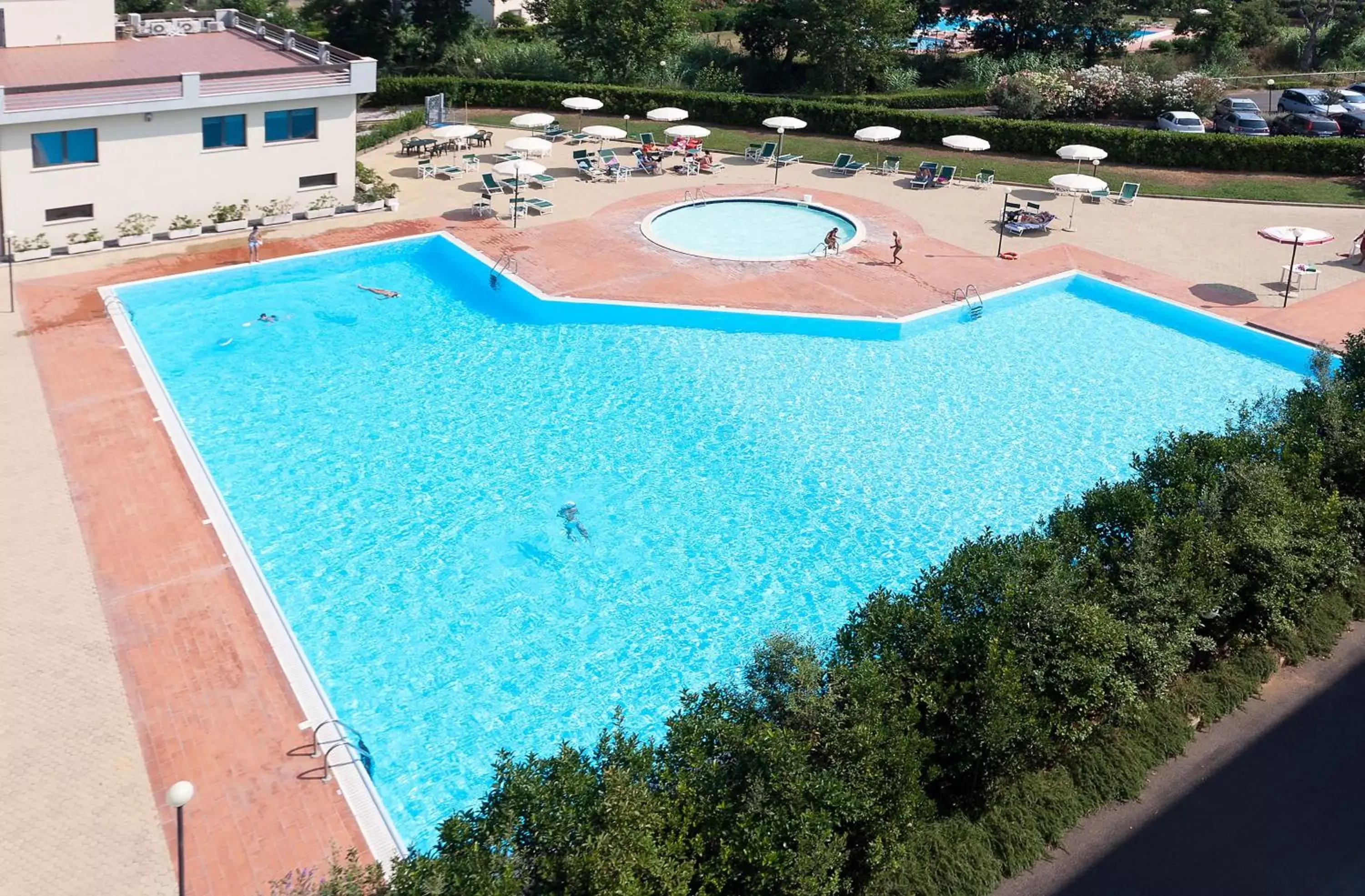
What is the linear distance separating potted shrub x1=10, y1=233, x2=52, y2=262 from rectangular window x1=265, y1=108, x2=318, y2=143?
630cm

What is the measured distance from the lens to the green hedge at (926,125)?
40375 mm

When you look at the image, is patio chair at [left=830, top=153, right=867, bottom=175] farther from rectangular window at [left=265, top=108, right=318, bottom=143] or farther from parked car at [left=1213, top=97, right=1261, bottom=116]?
rectangular window at [left=265, top=108, right=318, bottom=143]

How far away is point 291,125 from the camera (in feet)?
106

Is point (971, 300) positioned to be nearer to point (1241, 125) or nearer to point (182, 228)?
point (182, 228)

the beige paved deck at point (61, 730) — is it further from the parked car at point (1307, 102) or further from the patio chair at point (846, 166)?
the parked car at point (1307, 102)

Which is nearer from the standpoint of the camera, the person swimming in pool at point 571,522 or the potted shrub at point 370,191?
the person swimming in pool at point 571,522

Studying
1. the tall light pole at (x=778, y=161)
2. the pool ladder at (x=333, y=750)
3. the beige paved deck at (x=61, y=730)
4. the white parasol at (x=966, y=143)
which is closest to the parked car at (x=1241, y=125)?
the white parasol at (x=966, y=143)

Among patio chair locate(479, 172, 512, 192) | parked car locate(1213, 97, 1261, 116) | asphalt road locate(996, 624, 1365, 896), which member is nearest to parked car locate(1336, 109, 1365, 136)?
parked car locate(1213, 97, 1261, 116)

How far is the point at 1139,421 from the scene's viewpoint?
24.0 meters

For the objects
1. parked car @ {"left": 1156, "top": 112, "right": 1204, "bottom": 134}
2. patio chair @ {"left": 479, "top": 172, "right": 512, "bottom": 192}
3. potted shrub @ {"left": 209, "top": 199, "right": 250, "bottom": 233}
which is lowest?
potted shrub @ {"left": 209, "top": 199, "right": 250, "bottom": 233}

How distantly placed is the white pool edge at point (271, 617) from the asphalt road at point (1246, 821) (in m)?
7.23

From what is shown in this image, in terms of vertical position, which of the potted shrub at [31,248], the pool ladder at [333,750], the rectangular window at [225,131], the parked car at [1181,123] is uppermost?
the parked car at [1181,123]

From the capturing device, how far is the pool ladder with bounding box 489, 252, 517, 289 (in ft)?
97.2

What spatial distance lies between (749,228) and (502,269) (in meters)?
8.45
